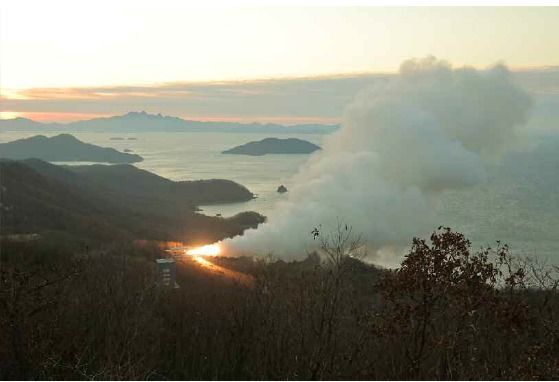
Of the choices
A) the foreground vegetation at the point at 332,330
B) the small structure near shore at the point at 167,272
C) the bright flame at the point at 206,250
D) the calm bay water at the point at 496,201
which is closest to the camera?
the foreground vegetation at the point at 332,330

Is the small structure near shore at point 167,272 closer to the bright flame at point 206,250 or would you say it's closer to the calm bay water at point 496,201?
the bright flame at point 206,250

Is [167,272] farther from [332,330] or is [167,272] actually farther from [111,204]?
[111,204]

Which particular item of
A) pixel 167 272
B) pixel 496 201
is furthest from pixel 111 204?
pixel 496 201

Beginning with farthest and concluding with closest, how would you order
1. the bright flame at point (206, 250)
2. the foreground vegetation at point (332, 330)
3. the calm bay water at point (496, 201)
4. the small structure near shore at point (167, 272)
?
the calm bay water at point (496, 201), the bright flame at point (206, 250), the small structure near shore at point (167, 272), the foreground vegetation at point (332, 330)

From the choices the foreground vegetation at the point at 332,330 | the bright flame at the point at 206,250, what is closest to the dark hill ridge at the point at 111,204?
the bright flame at the point at 206,250

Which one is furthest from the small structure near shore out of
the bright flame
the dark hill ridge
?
the dark hill ridge

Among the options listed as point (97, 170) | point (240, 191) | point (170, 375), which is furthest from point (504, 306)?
point (97, 170)

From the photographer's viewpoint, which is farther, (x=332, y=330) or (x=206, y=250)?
(x=206, y=250)
